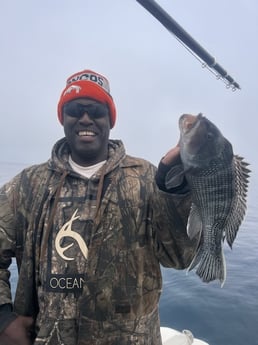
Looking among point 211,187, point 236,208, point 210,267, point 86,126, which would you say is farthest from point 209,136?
point 86,126

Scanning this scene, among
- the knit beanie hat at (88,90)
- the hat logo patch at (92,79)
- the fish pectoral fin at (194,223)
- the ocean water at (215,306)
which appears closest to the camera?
the fish pectoral fin at (194,223)

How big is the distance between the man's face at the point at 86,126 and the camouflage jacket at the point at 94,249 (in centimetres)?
19

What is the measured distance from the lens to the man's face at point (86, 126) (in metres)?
3.13

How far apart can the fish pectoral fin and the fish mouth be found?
0.56 m

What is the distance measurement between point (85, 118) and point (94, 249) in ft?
3.77

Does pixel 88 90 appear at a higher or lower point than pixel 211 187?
higher

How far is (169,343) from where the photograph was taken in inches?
195

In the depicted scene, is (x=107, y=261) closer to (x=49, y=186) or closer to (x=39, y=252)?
(x=39, y=252)

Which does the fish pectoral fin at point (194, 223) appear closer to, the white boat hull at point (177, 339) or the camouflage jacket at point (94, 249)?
the camouflage jacket at point (94, 249)

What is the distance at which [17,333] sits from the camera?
9.49 feet

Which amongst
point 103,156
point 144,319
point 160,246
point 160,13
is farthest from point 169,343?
point 160,13

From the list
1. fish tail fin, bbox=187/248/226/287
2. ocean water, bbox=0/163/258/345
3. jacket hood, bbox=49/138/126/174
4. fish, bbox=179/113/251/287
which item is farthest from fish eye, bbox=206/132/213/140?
ocean water, bbox=0/163/258/345

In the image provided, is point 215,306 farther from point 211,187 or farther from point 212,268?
point 211,187

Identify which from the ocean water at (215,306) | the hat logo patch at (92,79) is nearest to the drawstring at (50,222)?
the hat logo patch at (92,79)
